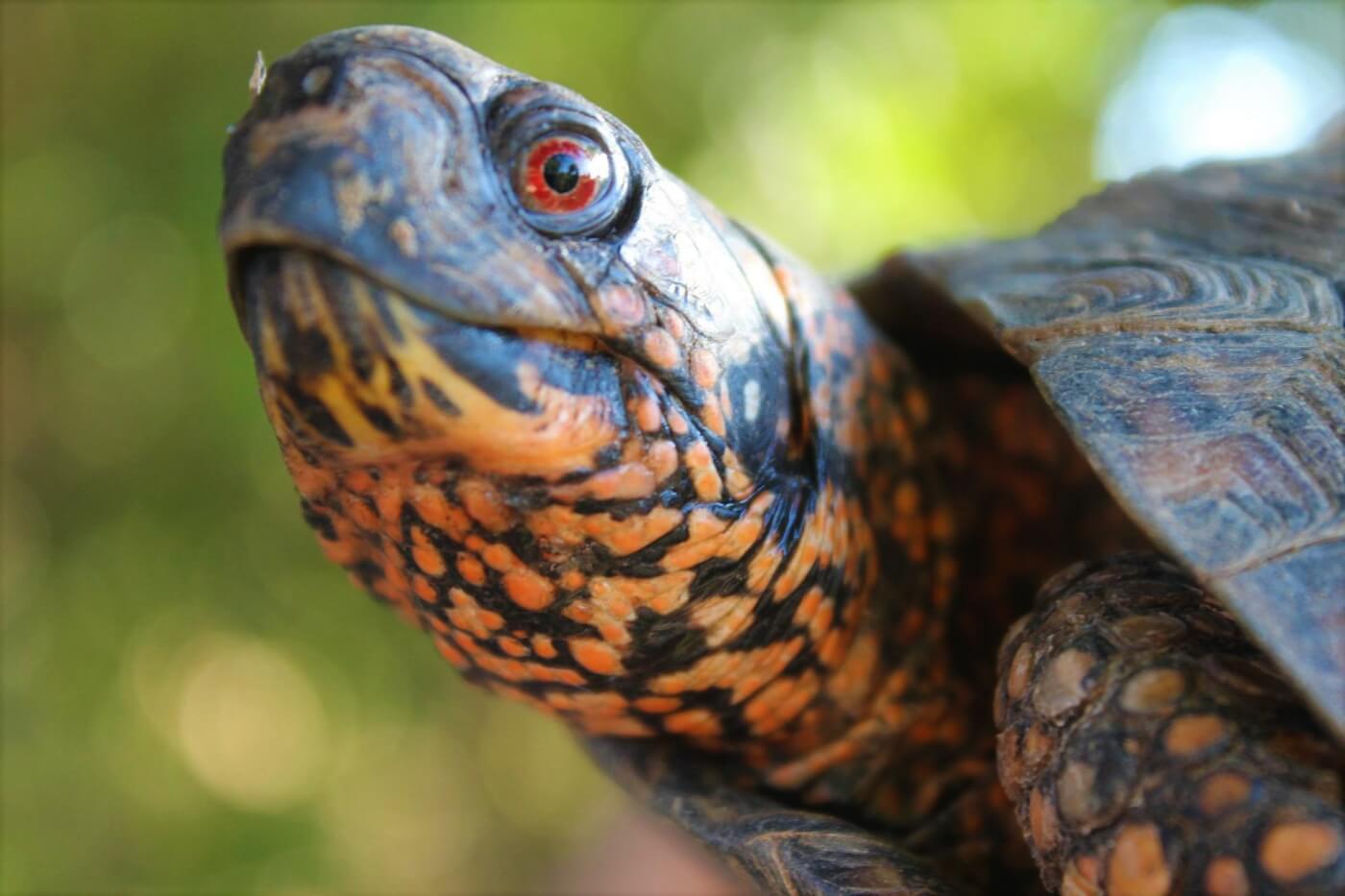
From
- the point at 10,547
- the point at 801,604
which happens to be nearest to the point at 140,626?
the point at 10,547

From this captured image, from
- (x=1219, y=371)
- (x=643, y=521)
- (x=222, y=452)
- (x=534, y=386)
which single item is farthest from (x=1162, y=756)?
(x=222, y=452)

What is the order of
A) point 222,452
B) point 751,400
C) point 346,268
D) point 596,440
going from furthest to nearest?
point 222,452 < point 751,400 < point 596,440 < point 346,268

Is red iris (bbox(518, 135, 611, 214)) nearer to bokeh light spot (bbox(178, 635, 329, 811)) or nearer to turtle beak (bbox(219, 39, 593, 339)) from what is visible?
turtle beak (bbox(219, 39, 593, 339))

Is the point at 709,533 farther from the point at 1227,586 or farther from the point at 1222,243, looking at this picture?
the point at 1222,243

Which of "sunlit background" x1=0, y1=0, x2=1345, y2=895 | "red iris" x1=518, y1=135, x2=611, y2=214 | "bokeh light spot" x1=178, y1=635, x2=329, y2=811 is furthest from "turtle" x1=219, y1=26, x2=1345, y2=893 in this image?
"bokeh light spot" x1=178, y1=635, x2=329, y2=811

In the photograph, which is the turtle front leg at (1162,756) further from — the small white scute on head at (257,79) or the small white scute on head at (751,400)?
the small white scute on head at (257,79)

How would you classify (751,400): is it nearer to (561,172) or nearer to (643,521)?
(643,521)

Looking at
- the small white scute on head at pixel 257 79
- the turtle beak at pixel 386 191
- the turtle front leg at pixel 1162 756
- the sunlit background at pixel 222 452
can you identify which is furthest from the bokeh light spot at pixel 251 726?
the turtle front leg at pixel 1162 756

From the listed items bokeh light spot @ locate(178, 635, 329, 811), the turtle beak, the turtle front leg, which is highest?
the turtle beak
